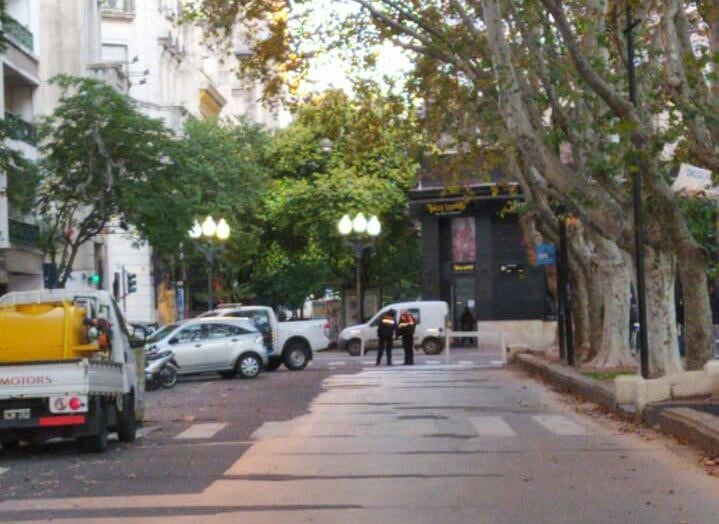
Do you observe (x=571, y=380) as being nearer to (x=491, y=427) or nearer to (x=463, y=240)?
(x=491, y=427)

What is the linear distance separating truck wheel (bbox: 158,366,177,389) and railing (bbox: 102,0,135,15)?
111 feet

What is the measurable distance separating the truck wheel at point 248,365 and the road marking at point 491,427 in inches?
647

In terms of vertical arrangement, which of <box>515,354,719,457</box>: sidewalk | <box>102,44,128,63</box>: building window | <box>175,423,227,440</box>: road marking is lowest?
<box>175,423,227,440</box>: road marking

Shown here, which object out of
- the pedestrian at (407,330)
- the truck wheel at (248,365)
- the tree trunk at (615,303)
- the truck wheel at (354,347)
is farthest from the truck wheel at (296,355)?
the tree trunk at (615,303)

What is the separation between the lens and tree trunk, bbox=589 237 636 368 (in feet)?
109

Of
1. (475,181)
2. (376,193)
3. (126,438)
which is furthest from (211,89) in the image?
(126,438)

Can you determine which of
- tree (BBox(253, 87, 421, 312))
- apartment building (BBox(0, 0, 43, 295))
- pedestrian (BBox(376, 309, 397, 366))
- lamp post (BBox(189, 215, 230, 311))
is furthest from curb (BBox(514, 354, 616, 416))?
tree (BBox(253, 87, 421, 312))

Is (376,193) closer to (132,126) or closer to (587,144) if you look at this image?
(132,126)

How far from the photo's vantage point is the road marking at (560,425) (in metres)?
21.0

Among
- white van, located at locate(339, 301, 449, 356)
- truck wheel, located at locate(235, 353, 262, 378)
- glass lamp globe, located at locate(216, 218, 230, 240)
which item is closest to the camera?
truck wheel, located at locate(235, 353, 262, 378)

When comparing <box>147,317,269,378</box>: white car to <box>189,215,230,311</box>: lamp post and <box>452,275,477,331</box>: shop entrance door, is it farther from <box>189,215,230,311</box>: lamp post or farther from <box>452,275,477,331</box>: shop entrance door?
<box>452,275,477,331</box>: shop entrance door

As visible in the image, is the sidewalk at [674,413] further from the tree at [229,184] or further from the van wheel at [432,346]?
the van wheel at [432,346]

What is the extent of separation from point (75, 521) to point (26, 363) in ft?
20.9

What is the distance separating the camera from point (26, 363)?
18.8 meters
